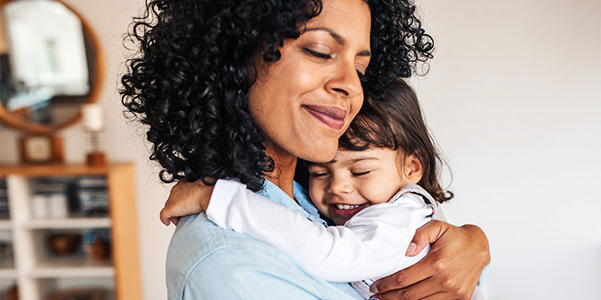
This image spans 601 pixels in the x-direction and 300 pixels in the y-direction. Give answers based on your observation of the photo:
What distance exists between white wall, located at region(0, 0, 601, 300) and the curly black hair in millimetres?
2203

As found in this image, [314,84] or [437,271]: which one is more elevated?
[314,84]

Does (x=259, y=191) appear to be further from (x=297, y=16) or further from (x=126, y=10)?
(x=126, y=10)

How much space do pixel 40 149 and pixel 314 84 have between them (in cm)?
325

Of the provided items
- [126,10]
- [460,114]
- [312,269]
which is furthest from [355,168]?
[126,10]

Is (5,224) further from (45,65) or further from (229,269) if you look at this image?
(229,269)

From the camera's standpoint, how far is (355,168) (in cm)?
143

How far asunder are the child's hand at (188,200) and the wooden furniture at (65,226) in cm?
234

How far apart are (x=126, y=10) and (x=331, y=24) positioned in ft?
9.65

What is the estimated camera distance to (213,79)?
3.40 feet

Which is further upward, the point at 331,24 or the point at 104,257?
the point at 331,24

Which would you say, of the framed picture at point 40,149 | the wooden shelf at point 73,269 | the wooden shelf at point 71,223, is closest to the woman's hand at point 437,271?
the wooden shelf at point 71,223

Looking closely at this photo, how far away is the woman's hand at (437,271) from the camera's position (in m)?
1.17

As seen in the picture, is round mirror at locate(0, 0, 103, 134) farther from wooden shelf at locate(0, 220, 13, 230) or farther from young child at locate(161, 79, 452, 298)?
young child at locate(161, 79, 452, 298)

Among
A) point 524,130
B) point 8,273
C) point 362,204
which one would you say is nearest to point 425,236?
point 362,204
